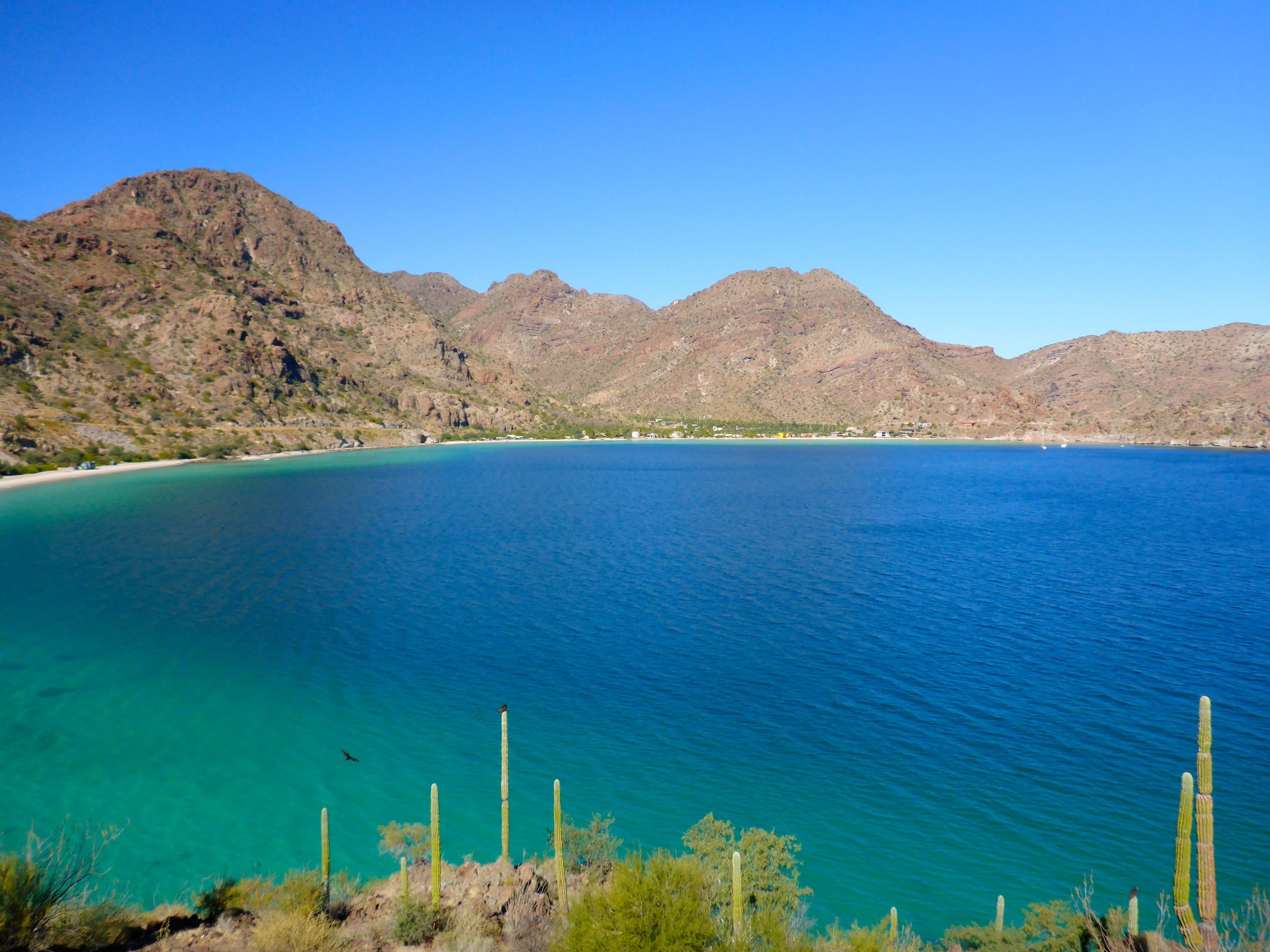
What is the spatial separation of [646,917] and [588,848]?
646cm

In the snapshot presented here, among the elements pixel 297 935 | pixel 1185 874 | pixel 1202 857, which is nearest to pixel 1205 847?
pixel 1202 857

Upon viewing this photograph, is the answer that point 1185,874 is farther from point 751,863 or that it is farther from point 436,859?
point 436,859

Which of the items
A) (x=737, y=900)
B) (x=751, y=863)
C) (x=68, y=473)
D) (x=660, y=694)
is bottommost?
(x=660, y=694)

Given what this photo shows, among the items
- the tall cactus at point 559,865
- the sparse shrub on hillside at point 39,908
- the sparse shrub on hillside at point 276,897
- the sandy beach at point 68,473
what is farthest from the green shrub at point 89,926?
the sandy beach at point 68,473

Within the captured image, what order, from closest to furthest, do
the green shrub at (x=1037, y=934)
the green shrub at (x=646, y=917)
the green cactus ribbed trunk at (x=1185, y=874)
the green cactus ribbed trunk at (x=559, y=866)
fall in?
the green cactus ribbed trunk at (x=1185, y=874), the green shrub at (x=646, y=917), the green shrub at (x=1037, y=934), the green cactus ribbed trunk at (x=559, y=866)

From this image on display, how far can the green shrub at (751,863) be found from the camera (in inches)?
542

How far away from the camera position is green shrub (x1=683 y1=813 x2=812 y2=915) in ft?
45.2

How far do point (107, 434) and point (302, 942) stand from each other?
132m

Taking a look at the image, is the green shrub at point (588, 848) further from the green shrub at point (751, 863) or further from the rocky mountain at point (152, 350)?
the rocky mountain at point (152, 350)

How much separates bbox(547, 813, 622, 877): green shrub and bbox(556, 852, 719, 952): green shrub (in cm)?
454

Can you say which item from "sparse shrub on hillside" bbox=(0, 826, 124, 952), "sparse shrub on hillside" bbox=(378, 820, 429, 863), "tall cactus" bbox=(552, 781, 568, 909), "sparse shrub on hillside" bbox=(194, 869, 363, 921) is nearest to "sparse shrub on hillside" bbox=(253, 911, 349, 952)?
"sparse shrub on hillside" bbox=(194, 869, 363, 921)

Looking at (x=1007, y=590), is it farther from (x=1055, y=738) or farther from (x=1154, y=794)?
(x=1154, y=794)

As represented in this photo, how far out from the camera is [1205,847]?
8.98m

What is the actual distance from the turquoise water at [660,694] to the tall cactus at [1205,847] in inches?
263
